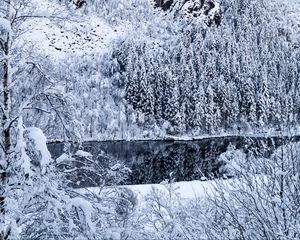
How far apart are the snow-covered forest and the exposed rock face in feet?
2.64

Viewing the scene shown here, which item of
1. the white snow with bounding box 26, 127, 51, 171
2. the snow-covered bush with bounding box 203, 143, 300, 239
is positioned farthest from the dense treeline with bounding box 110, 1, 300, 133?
the white snow with bounding box 26, 127, 51, 171

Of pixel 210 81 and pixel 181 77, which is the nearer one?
pixel 210 81

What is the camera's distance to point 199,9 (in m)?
182

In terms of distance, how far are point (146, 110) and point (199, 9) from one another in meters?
95.0

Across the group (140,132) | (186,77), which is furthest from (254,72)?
(140,132)

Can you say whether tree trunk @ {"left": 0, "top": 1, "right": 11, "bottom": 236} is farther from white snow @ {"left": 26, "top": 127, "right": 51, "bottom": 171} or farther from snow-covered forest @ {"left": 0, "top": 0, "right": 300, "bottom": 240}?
white snow @ {"left": 26, "top": 127, "right": 51, "bottom": 171}

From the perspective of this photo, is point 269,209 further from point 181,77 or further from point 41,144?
point 181,77

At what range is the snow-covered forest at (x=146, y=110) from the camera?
6309mm

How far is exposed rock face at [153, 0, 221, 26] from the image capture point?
170000mm

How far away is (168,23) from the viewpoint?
570ft

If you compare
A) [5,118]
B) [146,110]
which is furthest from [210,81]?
[5,118]

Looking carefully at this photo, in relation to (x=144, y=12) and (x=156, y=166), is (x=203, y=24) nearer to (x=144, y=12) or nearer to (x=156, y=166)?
(x=144, y=12)

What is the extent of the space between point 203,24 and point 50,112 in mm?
158794

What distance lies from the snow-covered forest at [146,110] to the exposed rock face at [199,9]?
2.64 ft
